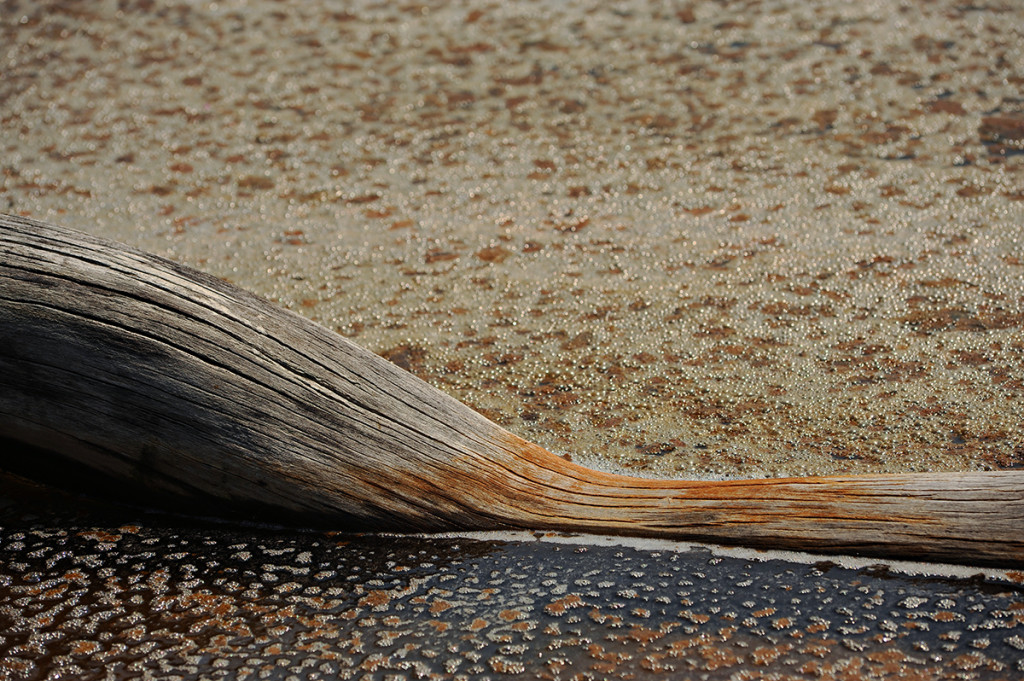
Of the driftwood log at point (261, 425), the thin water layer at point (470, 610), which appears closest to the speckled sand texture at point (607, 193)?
the driftwood log at point (261, 425)

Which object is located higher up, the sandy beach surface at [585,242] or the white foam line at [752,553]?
the sandy beach surface at [585,242]

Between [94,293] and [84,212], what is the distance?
105 cm

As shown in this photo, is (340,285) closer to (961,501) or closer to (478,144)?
(478,144)

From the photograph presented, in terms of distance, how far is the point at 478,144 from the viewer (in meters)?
2.63

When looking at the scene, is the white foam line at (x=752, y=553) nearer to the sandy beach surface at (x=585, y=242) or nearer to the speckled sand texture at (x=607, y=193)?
the sandy beach surface at (x=585, y=242)

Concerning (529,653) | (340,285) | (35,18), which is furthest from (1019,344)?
(35,18)

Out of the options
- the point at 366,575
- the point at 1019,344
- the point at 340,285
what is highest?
the point at 340,285

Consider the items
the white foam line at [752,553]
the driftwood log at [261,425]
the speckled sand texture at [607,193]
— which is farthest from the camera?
the speckled sand texture at [607,193]

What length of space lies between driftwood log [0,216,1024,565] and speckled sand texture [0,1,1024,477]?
14cm

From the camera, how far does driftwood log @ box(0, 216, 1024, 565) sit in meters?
1.42

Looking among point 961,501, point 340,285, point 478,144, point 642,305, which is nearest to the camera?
point 961,501

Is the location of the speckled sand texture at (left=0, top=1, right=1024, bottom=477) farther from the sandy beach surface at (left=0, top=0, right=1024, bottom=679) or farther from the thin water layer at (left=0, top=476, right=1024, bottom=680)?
the thin water layer at (left=0, top=476, right=1024, bottom=680)

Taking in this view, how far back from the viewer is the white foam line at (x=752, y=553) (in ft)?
4.10

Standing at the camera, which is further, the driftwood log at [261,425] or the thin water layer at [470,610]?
the driftwood log at [261,425]
